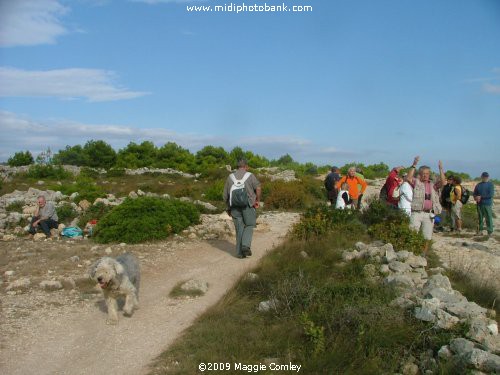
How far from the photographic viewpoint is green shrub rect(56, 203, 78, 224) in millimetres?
15164

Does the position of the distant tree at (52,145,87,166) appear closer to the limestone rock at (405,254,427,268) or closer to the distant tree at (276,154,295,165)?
the distant tree at (276,154,295,165)

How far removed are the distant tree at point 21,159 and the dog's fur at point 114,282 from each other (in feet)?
146

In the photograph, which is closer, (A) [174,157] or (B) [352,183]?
(B) [352,183]

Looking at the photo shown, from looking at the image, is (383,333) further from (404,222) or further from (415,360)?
(404,222)

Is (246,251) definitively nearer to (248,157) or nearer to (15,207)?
(15,207)

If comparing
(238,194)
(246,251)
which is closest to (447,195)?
(246,251)

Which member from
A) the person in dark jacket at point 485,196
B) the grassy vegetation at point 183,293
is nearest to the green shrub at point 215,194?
the person in dark jacket at point 485,196

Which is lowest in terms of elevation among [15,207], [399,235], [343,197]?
[15,207]

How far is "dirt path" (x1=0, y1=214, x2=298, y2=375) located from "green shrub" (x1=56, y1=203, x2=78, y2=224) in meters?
6.90

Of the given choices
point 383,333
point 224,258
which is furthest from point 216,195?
point 383,333

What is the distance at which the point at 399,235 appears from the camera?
32.6 ft

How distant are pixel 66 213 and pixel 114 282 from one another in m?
9.70

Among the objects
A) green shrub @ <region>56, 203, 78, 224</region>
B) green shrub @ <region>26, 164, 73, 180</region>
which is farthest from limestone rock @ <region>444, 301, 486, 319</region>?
green shrub @ <region>26, 164, 73, 180</region>

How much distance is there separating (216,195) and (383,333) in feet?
48.5
